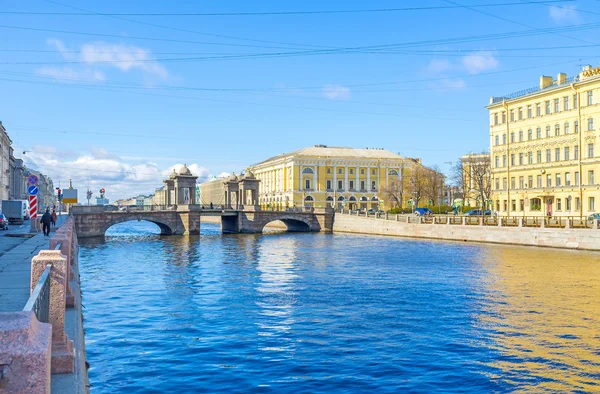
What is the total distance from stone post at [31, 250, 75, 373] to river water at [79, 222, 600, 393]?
12.0 feet

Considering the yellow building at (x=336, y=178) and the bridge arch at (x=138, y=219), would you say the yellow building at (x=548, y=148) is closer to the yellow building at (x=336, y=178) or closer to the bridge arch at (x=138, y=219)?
the bridge arch at (x=138, y=219)

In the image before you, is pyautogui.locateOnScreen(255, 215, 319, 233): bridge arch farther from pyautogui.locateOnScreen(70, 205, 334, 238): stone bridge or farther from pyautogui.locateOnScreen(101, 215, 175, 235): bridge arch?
pyautogui.locateOnScreen(101, 215, 175, 235): bridge arch

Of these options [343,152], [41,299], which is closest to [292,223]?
[343,152]

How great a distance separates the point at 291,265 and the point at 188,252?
14301mm

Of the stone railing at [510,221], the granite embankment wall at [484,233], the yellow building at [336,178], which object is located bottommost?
the granite embankment wall at [484,233]

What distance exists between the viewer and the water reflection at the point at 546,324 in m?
12.7

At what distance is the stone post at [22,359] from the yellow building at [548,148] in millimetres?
60983

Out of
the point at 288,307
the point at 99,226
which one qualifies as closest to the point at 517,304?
the point at 288,307

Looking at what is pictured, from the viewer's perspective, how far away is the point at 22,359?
377cm

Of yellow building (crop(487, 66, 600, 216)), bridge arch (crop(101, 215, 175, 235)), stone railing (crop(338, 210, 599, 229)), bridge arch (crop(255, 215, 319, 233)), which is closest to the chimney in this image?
yellow building (crop(487, 66, 600, 216))

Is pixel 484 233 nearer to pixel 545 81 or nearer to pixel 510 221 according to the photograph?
pixel 510 221

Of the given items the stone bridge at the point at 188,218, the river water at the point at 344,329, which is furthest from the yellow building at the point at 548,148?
the river water at the point at 344,329

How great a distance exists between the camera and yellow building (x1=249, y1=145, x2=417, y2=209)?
119688mm

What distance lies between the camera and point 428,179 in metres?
107
